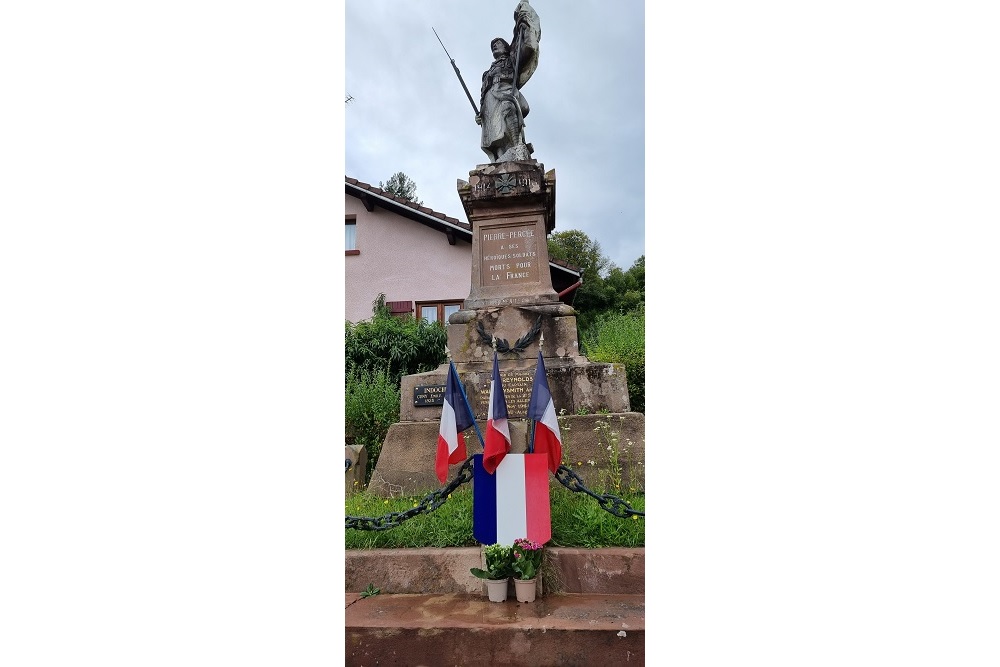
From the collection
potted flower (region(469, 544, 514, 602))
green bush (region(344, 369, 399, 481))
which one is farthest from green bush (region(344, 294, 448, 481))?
potted flower (region(469, 544, 514, 602))

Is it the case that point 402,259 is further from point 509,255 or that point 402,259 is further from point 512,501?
point 512,501

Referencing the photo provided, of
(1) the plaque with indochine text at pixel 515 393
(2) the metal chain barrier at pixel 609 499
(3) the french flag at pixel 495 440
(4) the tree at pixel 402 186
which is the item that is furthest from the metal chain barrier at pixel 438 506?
(4) the tree at pixel 402 186

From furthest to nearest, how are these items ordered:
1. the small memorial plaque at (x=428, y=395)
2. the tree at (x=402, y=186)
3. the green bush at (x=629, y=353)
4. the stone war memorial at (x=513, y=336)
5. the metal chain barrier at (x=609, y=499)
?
1. the tree at (x=402, y=186)
2. the green bush at (x=629, y=353)
3. the small memorial plaque at (x=428, y=395)
4. the stone war memorial at (x=513, y=336)
5. the metal chain barrier at (x=609, y=499)

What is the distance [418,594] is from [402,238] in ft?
37.1

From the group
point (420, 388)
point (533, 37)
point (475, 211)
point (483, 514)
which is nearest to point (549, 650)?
point (483, 514)

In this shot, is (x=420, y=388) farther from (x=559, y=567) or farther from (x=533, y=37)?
(x=533, y=37)

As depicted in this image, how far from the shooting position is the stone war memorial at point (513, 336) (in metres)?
4.63

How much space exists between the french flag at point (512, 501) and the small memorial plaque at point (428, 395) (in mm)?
2016

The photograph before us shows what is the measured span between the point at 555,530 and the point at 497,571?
0.63m

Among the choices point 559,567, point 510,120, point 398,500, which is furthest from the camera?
point 510,120

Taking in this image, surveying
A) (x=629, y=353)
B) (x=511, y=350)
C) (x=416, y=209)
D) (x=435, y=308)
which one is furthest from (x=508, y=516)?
(x=416, y=209)

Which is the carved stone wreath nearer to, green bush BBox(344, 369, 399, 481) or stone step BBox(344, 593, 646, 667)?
green bush BBox(344, 369, 399, 481)

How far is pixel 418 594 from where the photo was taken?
3125 millimetres

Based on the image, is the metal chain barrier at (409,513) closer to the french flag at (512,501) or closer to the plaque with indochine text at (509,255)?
the french flag at (512,501)
